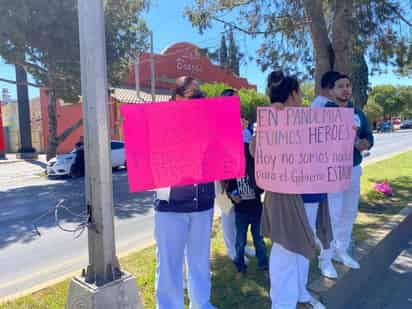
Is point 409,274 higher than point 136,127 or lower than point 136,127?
lower

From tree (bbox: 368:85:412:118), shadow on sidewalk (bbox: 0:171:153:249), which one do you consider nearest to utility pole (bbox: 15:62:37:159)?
shadow on sidewalk (bbox: 0:171:153:249)

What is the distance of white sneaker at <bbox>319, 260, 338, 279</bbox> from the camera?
3258 mm

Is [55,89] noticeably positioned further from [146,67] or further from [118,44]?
[146,67]

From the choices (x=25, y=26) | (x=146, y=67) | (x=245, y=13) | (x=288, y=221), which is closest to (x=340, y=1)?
(x=245, y=13)

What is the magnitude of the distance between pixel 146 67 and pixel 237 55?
991 inches

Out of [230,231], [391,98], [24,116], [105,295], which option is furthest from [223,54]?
[391,98]

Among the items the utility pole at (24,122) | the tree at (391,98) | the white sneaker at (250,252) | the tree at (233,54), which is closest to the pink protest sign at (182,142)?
the white sneaker at (250,252)

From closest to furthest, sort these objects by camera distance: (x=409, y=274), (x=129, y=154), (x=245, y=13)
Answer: (x=129, y=154) < (x=409, y=274) < (x=245, y=13)

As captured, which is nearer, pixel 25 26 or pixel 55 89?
pixel 25 26

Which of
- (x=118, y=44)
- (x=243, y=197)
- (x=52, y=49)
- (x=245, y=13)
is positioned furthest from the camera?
(x=118, y=44)

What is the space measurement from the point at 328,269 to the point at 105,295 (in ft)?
6.80

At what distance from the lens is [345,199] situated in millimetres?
3582

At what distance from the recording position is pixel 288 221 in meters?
2.57

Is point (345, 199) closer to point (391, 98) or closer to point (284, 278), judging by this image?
point (284, 278)
